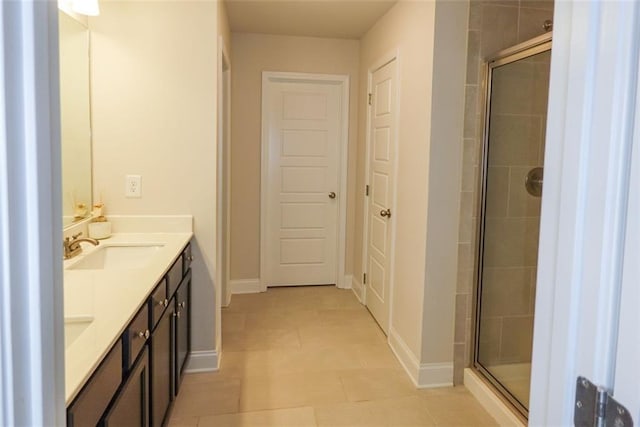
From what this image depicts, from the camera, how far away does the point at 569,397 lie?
25.9 inches

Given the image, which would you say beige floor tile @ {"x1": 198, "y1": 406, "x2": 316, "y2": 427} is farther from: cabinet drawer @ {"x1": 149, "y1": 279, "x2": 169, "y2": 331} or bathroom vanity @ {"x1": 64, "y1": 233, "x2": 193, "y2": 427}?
cabinet drawer @ {"x1": 149, "y1": 279, "x2": 169, "y2": 331}

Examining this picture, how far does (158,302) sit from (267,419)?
3.03ft

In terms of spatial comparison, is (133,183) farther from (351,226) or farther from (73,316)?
(351,226)

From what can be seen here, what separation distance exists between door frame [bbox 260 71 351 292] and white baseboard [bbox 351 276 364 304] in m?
0.08

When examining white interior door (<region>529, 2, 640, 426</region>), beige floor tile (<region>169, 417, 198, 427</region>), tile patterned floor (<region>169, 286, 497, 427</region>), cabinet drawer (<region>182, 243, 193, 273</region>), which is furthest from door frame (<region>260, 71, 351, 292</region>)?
white interior door (<region>529, 2, 640, 426</region>)

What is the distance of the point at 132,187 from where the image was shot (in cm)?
269

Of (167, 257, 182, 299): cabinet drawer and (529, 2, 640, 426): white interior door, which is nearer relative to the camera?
(529, 2, 640, 426): white interior door

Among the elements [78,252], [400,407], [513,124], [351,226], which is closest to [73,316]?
[78,252]

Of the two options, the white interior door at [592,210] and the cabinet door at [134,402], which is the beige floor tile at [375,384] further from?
the white interior door at [592,210]

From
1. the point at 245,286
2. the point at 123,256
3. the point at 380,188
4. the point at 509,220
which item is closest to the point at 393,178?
the point at 380,188

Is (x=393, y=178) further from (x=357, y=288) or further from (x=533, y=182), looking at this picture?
(x=357, y=288)

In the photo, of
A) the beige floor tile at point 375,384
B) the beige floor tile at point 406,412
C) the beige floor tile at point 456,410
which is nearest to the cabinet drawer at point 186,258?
the beige floor tile at point 375,384

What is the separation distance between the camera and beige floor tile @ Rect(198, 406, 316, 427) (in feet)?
7.55

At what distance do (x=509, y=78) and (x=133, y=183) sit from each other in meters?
2.20
